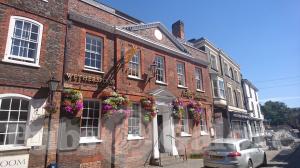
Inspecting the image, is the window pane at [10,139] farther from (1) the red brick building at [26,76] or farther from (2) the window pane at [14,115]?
(2) the window pane at [14,115]

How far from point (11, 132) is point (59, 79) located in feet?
9.61

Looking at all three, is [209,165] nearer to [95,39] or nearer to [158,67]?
[158,67]

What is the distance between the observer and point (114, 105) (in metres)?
11.4

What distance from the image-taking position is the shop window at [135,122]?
12.8 m

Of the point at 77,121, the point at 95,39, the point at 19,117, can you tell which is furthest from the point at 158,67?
the point at 19,117

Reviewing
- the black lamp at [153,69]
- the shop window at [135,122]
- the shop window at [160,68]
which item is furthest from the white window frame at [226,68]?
the shop window at [135,122]

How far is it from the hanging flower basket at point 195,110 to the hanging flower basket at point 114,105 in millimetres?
6218

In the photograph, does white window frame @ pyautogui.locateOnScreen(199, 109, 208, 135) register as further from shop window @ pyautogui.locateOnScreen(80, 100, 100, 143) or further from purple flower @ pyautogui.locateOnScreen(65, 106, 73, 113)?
purple flower @ pyautogui.locateOnScreen(65, 106, 73, 113)

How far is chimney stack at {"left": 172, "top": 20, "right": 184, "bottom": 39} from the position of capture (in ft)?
69.3

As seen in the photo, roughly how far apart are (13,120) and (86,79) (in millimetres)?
3702

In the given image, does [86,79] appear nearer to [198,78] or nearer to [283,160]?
[198,78]

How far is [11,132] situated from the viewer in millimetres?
8469

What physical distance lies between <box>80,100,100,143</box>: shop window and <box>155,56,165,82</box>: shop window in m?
5.55

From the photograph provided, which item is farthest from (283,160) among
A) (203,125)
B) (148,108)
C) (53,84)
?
(53,84)
